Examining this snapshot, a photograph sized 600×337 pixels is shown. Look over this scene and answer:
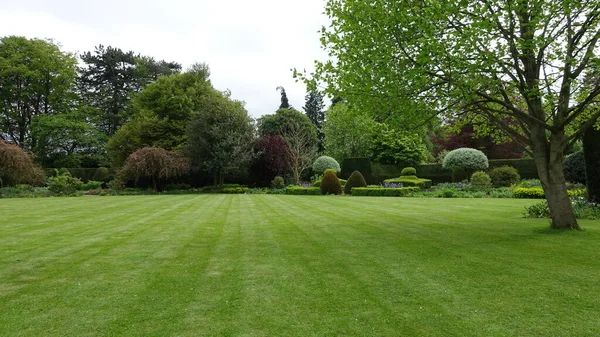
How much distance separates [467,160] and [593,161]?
16.5 m

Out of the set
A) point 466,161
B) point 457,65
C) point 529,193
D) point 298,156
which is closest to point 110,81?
point 298,156

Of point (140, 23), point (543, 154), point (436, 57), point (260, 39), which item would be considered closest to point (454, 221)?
point (543, 154)

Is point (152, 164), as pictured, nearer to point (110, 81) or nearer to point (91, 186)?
point (91, 186)

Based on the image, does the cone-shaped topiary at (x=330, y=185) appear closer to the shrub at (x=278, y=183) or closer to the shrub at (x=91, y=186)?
the shrub at (x=278, y=183)

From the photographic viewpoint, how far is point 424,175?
102 feet

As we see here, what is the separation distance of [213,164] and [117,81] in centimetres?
2381

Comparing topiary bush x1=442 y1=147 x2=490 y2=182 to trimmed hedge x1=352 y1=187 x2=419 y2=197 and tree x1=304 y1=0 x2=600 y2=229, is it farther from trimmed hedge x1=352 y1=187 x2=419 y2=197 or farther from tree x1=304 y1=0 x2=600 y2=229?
tree x1=304 y1=0 x2=600 y2=229

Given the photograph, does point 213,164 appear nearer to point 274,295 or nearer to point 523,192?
point 523,192

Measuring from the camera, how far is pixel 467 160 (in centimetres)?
2672

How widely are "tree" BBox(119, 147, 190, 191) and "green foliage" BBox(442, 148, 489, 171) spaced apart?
20526mm

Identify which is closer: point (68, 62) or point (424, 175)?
point (424, 175)

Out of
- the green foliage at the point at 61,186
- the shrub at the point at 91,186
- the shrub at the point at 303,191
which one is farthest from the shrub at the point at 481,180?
the shrub at the point at 91,186

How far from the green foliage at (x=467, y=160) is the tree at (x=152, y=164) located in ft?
67.3

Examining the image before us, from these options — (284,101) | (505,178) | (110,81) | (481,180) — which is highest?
(110,81)
